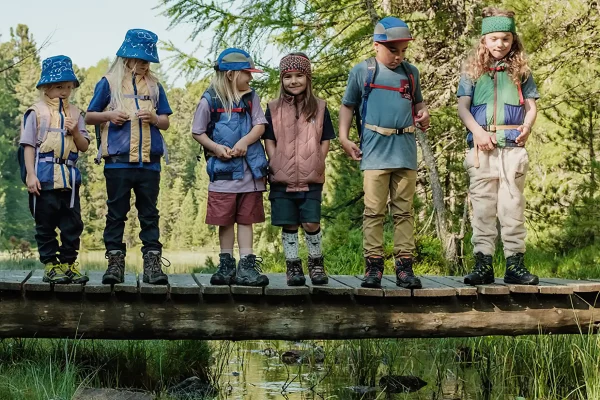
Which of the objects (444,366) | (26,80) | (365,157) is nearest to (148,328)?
(365,157)

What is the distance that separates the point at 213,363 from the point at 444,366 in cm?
209

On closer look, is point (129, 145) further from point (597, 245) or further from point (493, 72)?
point (597, 245)

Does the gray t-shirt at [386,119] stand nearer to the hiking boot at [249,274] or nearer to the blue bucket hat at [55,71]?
the hiking boot at [249,274]

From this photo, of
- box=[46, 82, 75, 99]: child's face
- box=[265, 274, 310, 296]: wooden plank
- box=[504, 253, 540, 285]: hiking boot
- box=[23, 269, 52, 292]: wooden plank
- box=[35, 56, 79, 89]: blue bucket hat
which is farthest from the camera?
box=[504, 253, 540, 285]: hiking boot

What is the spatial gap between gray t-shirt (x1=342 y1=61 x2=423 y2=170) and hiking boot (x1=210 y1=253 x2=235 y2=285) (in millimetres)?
1249

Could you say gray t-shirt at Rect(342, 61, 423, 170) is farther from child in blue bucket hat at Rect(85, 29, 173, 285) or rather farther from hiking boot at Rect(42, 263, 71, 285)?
hiking boot at Rect(42, 263, 71, 285)

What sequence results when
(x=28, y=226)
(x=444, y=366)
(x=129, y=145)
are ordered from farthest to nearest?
1. (x=28, y=226)
2. (x=444, y=366)
3. (x=129, y=145)

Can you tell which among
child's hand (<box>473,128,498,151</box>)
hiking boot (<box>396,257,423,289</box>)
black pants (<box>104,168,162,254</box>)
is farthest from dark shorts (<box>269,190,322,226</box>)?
child's hand (<box>473,128,498,151</box>)

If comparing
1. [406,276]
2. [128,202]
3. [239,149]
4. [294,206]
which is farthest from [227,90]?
[406,276]

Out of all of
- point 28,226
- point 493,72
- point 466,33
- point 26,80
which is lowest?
point 28,226

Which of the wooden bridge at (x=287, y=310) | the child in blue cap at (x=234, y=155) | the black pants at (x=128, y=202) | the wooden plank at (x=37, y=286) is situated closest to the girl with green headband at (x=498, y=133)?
the wooden bridge at (x=287, y=310)

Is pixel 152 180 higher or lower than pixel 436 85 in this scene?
lower

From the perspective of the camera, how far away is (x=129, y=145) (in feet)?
19.4

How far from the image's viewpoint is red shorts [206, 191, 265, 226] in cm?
597
